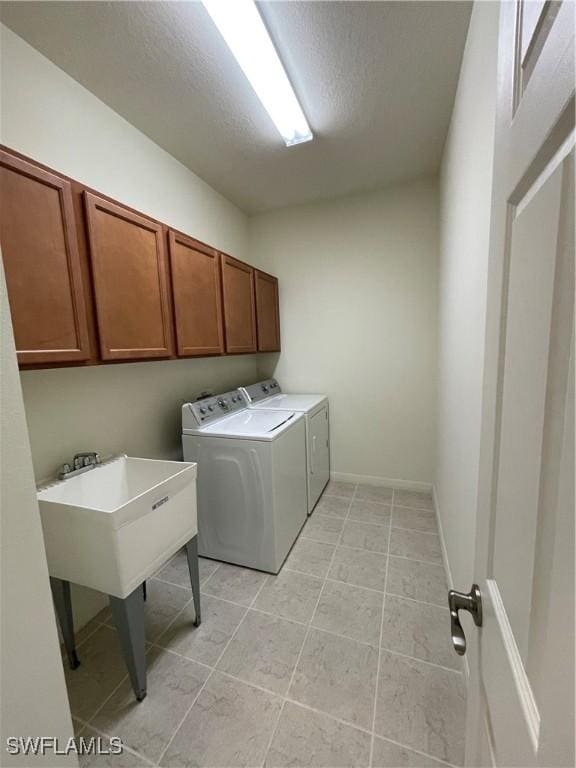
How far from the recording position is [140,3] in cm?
118

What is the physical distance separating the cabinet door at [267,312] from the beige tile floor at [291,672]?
178 centimetres

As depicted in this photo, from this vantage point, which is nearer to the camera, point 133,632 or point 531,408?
point 531,408

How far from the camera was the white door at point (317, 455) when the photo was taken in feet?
8.14

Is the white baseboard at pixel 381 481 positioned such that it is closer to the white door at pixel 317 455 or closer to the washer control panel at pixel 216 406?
the white door at pixel 317 455

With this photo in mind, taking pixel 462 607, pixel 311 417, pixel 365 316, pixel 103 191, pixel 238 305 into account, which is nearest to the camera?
pixel 462 607

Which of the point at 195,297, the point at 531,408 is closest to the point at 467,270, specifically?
the point at 531,408

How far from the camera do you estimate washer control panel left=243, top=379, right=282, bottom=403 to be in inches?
106

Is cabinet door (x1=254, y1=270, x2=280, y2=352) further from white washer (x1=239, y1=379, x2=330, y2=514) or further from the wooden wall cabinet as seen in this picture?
the wooden wall cabinet

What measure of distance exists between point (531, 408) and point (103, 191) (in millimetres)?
2135

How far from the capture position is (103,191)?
163 cm

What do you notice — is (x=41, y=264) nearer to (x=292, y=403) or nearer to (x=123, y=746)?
(x=123, y=746)

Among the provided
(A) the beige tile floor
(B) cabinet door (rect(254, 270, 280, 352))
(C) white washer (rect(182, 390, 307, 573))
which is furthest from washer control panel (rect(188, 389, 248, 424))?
(A) the beige tile floor

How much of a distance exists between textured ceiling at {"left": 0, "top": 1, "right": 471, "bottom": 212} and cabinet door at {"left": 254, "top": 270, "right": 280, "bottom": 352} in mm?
860

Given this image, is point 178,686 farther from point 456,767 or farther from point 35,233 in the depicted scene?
point 35,233
